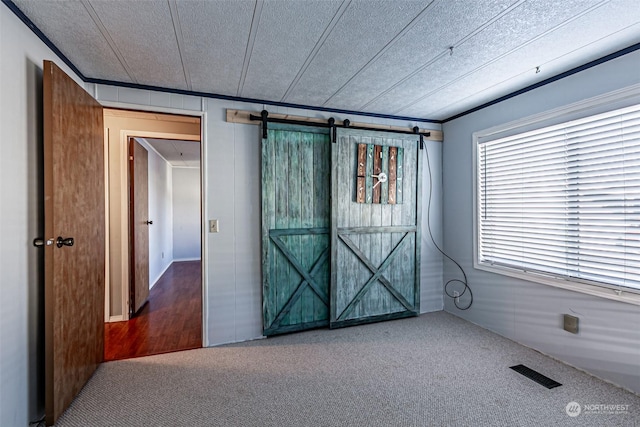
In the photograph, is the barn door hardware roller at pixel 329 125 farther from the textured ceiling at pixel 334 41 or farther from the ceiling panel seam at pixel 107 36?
the ceiling panel seam at pixel 107 36

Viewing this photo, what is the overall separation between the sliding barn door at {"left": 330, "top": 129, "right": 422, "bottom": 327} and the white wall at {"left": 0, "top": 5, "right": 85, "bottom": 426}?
7.51ft

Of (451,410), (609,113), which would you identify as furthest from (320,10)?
(451,410)

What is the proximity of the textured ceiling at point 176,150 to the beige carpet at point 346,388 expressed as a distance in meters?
3.18

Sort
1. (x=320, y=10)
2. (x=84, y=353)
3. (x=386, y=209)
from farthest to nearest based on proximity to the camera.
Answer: (x=386, y=209) → (x=84, y=353) → (x=320, y=10)

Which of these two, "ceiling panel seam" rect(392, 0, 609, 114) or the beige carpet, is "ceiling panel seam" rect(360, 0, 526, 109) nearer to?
"ceiling panel seam" rect(392, 0, 609, 114)

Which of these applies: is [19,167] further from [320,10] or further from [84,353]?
[320,10]

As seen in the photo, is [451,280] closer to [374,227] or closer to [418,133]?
[374,227]

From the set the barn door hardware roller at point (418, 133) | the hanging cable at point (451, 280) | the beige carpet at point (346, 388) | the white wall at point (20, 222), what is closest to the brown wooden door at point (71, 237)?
the white wall at point (20, 222)

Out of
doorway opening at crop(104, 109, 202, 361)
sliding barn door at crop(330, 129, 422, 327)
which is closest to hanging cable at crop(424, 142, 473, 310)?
sliding barn door at crop(330, 129, 422, 327)

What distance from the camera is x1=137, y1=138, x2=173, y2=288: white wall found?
5.09m

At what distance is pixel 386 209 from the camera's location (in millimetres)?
3467

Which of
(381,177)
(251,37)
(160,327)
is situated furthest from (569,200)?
(160,327)

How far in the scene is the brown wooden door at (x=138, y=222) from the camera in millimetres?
3691

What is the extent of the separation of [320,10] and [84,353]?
9.01ft
